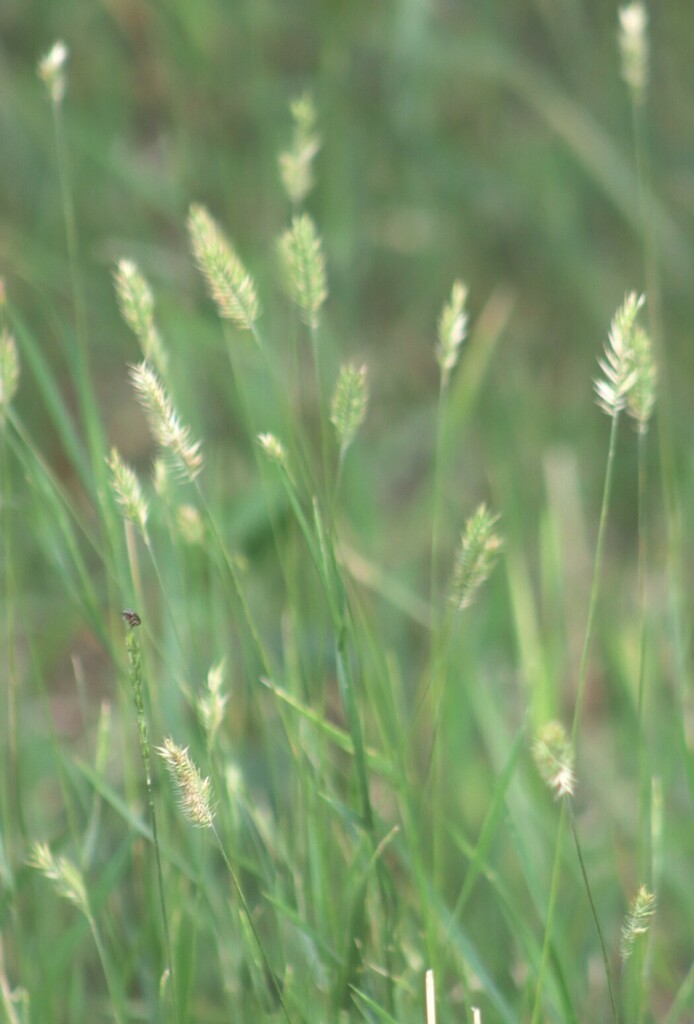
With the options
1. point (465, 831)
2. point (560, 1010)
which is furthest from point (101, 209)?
point (560, 1010)

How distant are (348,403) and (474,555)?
9 cm

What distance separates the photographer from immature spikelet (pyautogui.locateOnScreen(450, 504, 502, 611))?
1.73 feet

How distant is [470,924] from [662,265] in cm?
90

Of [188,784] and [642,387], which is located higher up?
[642,387]

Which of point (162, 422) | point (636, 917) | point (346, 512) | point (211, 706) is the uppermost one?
point (346, 512)

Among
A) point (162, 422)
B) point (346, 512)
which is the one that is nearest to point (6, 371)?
point (162, 422)

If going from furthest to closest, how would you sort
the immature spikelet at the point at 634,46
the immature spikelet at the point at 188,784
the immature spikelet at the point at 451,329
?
the immature spikelet at the point at 634,46 < the immature spikelet at the point at 451,329 < the immature spikelet at the point at 188,784

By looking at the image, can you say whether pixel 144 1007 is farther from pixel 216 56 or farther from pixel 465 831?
pixel 216 56

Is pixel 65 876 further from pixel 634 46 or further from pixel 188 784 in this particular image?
pixel 634 46

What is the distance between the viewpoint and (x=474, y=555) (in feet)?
1.77

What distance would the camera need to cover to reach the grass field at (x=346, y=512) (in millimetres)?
595

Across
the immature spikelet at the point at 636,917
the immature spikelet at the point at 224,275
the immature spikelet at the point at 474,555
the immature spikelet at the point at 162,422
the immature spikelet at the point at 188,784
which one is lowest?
the immature spikelet at the point at 636,917

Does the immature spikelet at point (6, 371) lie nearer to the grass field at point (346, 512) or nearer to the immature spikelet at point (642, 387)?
the grass field at point (346, 512)

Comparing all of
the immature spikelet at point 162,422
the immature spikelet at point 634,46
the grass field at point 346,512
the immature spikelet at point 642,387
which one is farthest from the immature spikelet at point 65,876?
the immature spikelet at point 634,46
